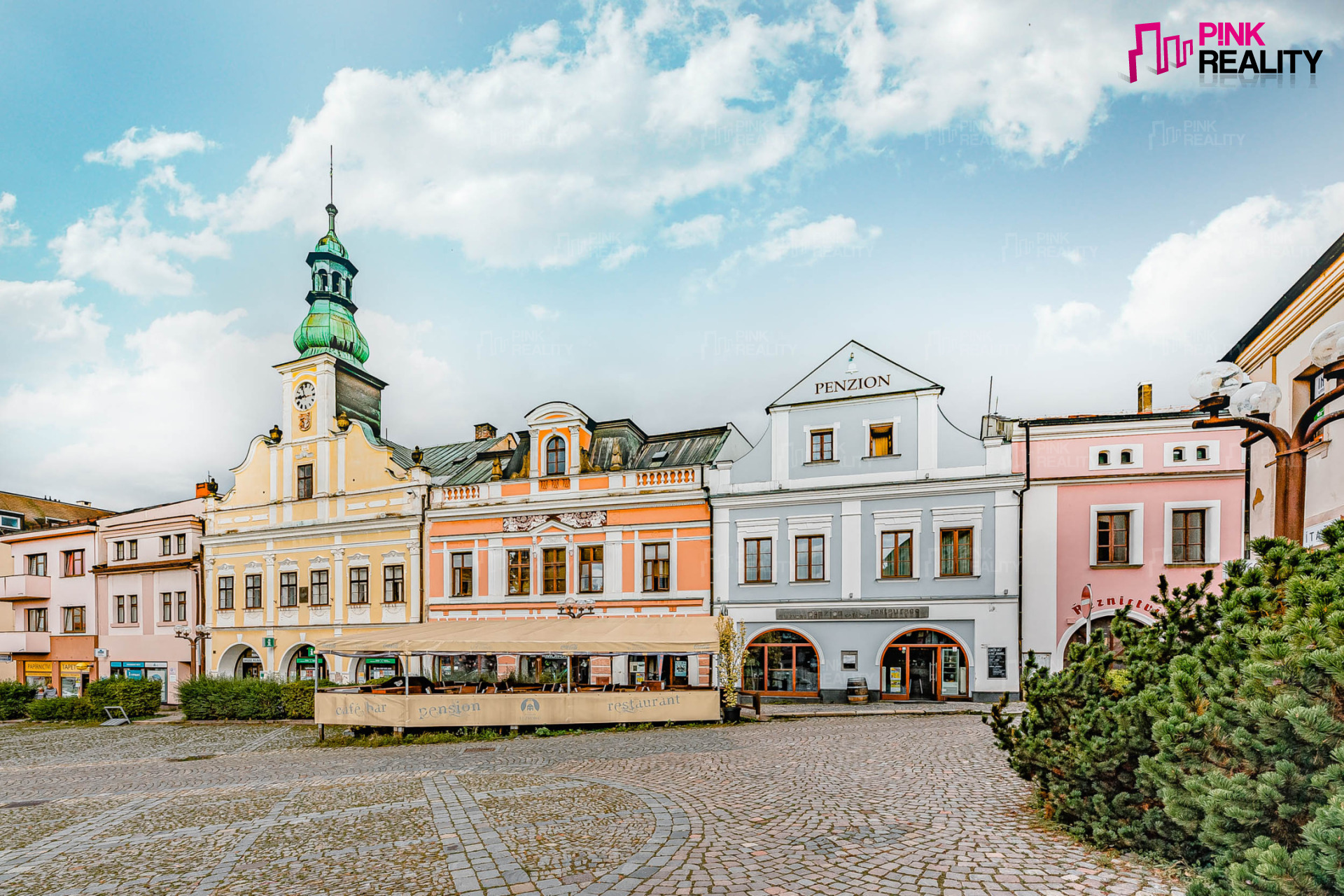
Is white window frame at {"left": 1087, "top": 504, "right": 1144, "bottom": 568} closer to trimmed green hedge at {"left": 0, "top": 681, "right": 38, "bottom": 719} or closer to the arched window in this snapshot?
the arched window

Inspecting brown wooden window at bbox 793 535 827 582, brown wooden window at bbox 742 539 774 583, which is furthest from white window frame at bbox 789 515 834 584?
brown wooden window at bbox 742 539 774 583

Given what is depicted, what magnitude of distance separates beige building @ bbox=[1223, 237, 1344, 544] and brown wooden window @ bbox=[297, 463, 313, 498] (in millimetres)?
29972

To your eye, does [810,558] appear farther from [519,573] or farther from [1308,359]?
[1308,359]

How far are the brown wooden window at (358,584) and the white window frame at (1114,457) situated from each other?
25.1m

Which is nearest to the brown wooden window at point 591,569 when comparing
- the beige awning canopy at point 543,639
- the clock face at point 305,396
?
the beige awning canopy at point 543,639

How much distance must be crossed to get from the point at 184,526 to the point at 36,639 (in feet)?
38.1

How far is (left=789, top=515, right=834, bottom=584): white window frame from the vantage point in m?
23.3

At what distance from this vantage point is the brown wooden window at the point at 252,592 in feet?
101

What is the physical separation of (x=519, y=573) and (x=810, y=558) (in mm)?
10295

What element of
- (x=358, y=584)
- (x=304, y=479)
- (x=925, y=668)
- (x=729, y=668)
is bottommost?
(x=925, y=668)

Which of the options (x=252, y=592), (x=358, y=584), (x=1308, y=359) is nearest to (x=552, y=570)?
(x=358, y=584)

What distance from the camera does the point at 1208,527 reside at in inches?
800

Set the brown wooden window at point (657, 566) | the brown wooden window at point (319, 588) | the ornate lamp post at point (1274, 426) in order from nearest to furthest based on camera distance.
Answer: the ornate lamp post at point (1274, 426) → the brown wooden window at point (657, 566) → the brown wooden window at point (319, 588)

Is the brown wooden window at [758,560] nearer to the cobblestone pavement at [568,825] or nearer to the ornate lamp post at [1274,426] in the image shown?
the cobblestone pavement at [568,825]
